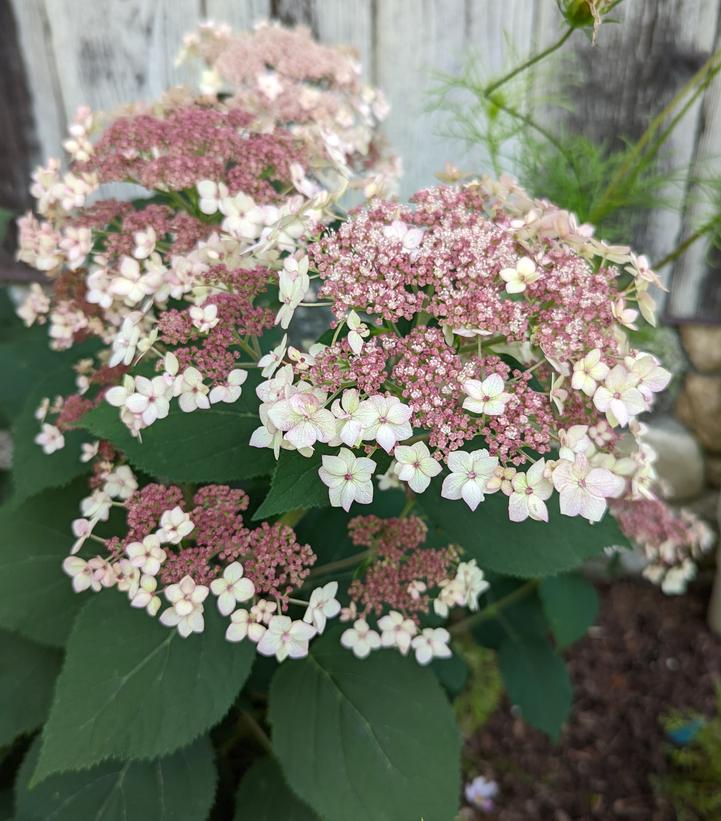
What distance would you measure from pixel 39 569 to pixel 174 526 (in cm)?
33

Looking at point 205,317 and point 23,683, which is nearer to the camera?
point 205,317

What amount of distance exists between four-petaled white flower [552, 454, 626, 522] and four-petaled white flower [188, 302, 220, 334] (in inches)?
13.3

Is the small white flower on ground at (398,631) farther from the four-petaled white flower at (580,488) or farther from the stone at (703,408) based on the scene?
the stone at (703,408)

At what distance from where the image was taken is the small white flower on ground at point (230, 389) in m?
0.64

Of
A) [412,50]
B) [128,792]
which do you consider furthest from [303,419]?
[412,50]

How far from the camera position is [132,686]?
0.73m

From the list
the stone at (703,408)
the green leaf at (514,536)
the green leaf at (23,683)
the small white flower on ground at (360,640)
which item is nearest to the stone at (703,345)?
the stone at (703,408)

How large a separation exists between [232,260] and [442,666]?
73 cm

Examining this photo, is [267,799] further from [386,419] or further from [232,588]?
[386,419]

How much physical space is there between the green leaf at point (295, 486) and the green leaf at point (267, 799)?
0.52m

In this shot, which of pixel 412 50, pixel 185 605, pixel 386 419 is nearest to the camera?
pixel 386 419

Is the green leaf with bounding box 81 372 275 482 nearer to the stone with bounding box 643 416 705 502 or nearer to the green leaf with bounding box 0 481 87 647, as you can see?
the green leaf with bounding box 0 481 87 647

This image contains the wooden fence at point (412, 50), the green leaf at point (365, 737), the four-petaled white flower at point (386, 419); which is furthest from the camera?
the wooden fence at point (412, 50)

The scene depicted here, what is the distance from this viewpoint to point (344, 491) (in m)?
0.56
